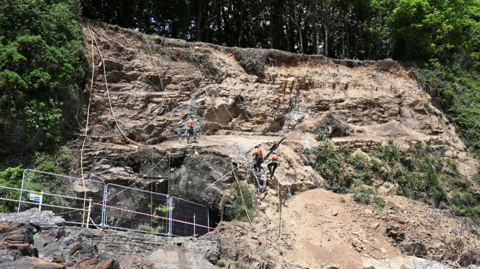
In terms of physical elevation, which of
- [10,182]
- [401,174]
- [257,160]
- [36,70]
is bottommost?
[10,182]

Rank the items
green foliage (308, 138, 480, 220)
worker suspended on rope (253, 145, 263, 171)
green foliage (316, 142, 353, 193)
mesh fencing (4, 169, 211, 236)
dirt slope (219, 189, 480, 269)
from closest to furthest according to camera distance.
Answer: mesh fencing (4, 169, 211, 236)
dirt slope (219, 189, 480, 269)
worker suspended on rope (253, 145, 263, 171)
green foliage (316, 142, 353, 193)
green foliage (308, 138, 480, 220)

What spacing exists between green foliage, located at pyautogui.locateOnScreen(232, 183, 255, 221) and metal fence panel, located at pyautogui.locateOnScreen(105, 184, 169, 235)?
2.25m

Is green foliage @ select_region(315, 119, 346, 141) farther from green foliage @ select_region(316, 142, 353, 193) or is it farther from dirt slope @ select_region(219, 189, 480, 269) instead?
dirt slope @ select_region(219, 189, 480, 269)

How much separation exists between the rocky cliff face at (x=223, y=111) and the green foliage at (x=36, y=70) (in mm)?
1322

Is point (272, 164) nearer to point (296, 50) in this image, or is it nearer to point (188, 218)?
point (188, 218)

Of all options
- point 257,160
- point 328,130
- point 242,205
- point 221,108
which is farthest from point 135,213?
point 328,130

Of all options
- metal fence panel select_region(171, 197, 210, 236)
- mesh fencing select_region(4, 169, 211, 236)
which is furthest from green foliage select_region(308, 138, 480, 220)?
mesh fencing select_region(4, 169, 211, 236)

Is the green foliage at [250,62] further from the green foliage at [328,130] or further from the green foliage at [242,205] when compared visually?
the green foliage at [242,205]

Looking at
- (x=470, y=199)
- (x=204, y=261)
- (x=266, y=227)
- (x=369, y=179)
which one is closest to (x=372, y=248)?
(x=266, y=227)

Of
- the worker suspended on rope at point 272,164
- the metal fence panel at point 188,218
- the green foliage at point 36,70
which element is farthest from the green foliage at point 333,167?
the green foliage at point 36,70

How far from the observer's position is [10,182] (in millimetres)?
13297

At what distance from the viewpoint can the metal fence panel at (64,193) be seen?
12820mm

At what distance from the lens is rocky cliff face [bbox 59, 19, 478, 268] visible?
Answer: 16.1 metres

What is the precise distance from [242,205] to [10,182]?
705cm
